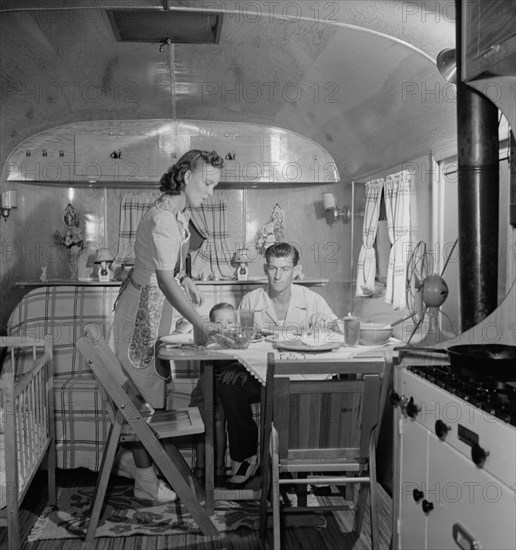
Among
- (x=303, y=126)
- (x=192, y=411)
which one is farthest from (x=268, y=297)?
(x=303, y=126)

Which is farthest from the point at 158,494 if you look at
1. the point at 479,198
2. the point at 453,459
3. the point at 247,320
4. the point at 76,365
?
the point at 479,198

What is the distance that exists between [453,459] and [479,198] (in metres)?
1.12

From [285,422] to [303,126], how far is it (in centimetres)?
426

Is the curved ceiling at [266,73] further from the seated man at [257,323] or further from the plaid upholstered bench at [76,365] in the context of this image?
the plaid upholstered bench at [76,365]

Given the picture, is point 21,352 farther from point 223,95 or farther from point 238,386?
point 223,95

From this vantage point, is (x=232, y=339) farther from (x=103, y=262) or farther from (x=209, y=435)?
(x=103, y=262)

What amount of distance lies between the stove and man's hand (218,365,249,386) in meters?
1.20

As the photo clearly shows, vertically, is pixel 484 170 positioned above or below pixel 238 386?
above

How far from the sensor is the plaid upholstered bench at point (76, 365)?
3.85 m

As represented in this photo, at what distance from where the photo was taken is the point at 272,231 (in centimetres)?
696

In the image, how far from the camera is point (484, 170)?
2553mm

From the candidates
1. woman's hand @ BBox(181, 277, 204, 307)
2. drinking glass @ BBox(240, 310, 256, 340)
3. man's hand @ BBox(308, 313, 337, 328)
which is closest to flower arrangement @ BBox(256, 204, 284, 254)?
woman's hand @ BBox(181, 277, 204, 307)

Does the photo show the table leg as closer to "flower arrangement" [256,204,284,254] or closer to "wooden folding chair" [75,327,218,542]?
"wooden folding chair" [75,327,218,542]

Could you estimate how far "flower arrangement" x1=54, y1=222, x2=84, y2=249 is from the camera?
6785 millimetres
